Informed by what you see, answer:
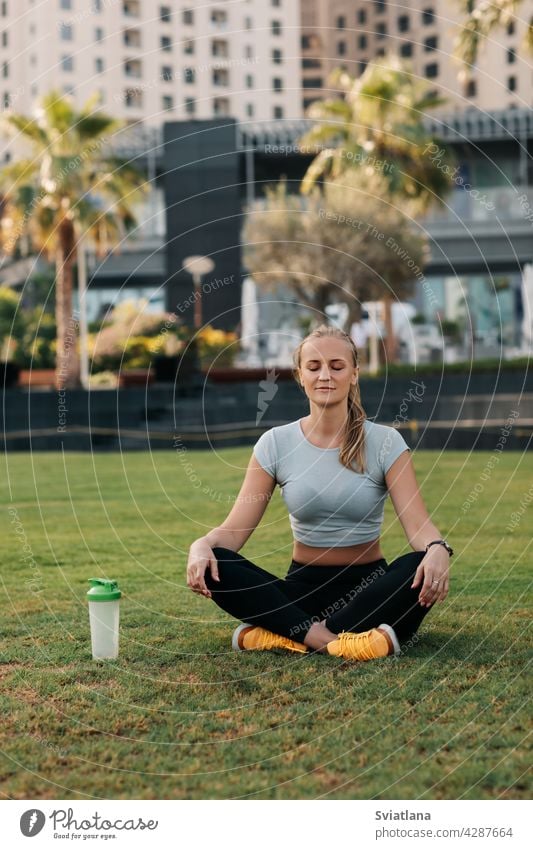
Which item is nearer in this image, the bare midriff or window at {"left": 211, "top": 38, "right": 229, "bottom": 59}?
the bare midriff

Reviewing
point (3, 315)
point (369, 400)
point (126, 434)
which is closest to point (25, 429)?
point (126, 434)

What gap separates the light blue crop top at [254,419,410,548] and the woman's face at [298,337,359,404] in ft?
0.76

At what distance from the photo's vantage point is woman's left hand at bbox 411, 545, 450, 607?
4785 mm

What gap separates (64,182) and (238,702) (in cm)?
2723

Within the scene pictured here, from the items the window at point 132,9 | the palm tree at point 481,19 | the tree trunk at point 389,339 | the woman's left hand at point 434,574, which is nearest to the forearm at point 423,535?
the woman's left hand at point 434,574

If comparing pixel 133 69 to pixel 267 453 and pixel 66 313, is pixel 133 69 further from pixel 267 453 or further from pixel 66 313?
pixel 267 453

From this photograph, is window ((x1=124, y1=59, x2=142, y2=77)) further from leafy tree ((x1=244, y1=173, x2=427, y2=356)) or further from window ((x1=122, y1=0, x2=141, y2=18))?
leafy tree ((x1=244, y1=173, x2=427, y2=356))

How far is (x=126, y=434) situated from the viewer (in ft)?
70.5

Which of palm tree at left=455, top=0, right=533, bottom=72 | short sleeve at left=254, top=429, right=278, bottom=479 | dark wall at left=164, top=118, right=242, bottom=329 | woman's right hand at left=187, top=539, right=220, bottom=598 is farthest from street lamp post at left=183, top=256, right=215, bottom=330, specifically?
woman's right hand at left=187, top=539, right=220, bottom=598

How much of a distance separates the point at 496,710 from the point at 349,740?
25.3 inches

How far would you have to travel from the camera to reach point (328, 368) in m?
5.08

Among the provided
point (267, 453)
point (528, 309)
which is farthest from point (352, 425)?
point (528, 309)

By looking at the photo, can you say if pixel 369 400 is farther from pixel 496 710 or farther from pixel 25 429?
pixel 496 710

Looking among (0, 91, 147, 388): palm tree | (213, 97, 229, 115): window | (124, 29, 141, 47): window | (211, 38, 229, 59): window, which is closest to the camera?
(0, 91, 147, 388): palm tree
